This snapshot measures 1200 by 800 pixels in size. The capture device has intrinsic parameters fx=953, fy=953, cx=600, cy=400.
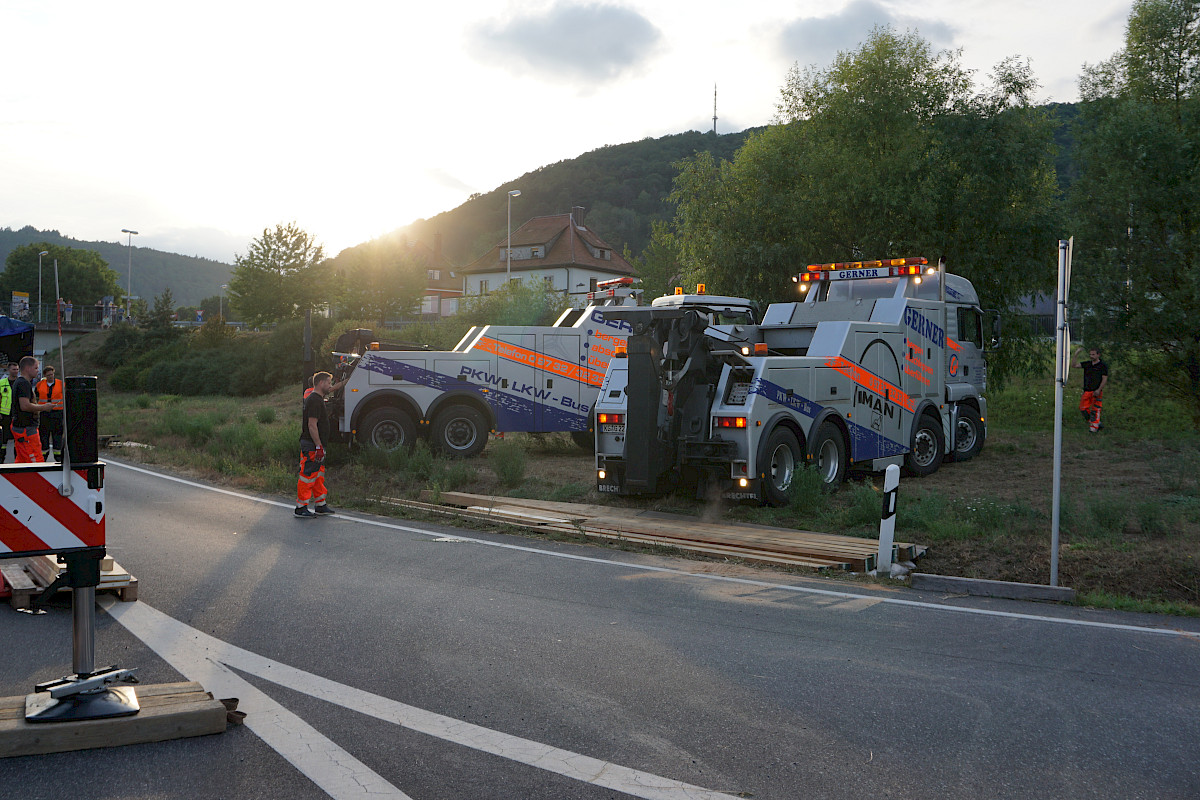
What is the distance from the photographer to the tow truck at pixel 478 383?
1598cm

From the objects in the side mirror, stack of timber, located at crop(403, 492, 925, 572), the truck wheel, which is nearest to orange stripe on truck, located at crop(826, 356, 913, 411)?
the truck wheel

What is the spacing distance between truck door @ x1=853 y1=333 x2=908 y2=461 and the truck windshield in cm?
138

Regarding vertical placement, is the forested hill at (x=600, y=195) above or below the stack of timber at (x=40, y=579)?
above

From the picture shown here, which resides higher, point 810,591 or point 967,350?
point 967,350

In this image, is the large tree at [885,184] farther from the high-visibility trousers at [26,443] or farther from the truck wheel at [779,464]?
the high-visibility trousers at [26,443]

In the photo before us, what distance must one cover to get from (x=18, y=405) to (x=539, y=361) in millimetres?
8126

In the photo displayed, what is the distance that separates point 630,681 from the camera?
17.0 feet

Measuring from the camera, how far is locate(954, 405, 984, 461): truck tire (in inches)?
641

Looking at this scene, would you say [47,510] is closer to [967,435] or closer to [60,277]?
[967,435]

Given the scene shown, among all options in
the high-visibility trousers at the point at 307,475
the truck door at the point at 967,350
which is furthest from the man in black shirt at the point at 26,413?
the truck door at the point at 967,350

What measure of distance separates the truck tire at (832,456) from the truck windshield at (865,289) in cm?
327

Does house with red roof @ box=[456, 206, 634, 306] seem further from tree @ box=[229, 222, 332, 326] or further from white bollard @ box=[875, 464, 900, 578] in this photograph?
white bollard @ box=[875, 464, 900, 578]

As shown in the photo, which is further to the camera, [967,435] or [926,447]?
[967,435]

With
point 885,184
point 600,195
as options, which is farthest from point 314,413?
point 600,195
